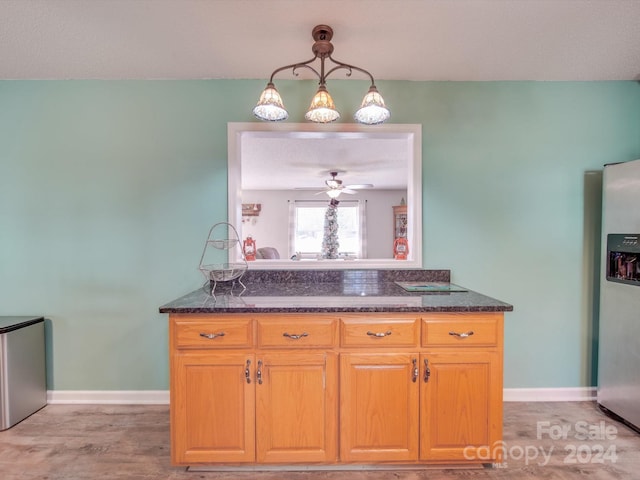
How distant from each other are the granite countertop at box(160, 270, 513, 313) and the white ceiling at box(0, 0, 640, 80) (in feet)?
4.73

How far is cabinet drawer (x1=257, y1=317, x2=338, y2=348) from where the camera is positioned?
63.2 inches

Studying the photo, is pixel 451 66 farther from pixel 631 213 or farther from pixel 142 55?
pixel 142 55

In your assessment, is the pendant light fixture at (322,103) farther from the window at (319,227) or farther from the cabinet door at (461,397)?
the window at (319,227)

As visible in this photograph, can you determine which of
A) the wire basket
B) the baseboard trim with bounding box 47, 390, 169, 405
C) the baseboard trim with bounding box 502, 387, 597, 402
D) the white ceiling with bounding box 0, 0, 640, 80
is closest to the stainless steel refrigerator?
the baseboard trim with bounding box 502, 387, 597, 402

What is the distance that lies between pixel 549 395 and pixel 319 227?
5.59 metres

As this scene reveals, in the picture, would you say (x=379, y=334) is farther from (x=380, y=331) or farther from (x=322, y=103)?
(x=322, y=103)

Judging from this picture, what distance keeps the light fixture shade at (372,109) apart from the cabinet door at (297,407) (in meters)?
1.28

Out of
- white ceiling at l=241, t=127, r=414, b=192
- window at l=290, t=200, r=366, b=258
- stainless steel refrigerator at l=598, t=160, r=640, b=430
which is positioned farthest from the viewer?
window at l=290, t=200, r=366, b=258

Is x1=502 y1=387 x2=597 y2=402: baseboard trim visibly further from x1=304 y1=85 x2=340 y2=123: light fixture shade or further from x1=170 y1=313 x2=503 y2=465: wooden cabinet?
x1=304 y1=85 x2=340 y2=123: light fixture shade

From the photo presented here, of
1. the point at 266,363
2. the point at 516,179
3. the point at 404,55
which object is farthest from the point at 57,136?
the point at 516,179

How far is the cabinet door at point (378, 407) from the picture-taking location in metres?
1.61

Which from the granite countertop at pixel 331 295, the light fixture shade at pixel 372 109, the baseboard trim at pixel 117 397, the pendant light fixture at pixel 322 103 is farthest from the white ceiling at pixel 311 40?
the baseboard trim at pixel 117 397

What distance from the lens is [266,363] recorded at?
1.60 meters

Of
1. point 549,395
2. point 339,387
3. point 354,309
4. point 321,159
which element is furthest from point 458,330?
point 321,159
